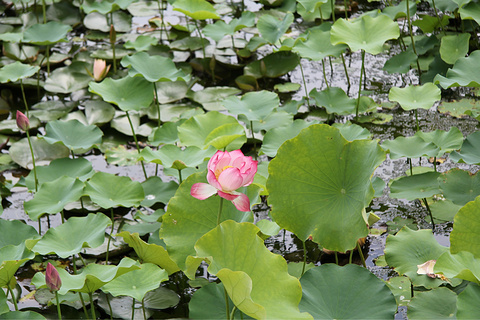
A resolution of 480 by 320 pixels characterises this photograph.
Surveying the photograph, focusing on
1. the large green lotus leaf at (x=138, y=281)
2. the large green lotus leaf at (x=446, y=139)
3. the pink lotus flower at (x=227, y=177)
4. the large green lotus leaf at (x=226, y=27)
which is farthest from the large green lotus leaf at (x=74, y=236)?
the large green lotus leaf at (x=226, y=27)

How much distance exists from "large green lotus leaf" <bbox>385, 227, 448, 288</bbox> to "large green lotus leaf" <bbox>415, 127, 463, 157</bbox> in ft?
1.60

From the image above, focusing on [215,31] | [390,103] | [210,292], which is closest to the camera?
[210,292]

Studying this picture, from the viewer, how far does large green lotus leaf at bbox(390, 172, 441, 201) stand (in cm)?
193

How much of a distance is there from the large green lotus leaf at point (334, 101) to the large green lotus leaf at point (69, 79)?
4.51 feet

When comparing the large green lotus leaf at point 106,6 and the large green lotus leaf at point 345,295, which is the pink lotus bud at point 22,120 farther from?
the large green lotus leaf at point 106,6

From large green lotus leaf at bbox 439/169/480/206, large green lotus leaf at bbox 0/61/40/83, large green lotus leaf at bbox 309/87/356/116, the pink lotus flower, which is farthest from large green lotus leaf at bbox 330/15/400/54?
large green lotus leaf at bbox 0/61/40/83

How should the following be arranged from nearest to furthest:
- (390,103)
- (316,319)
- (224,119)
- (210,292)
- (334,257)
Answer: (316,319) → (210,292) → (334,257) → (224,119) → (390,103)

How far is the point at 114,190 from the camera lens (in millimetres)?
2059

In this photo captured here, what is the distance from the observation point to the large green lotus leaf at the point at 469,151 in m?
1.91

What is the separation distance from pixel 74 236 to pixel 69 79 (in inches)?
64.5

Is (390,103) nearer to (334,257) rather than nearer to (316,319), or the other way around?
(334,257)

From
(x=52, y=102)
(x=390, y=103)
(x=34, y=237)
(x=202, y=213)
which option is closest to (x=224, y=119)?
(x=202, y=213)

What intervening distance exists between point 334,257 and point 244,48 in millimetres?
1818

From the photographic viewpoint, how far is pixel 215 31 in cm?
321
